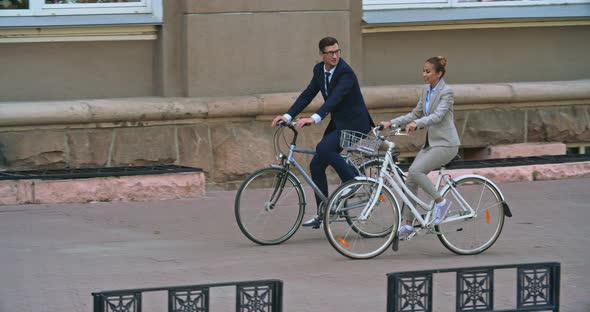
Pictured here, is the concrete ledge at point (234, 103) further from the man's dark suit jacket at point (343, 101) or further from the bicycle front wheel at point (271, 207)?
the bicycle front wheel at point (271, 207)

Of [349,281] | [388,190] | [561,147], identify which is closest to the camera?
[349,281]

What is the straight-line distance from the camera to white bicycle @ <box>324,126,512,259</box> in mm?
8203

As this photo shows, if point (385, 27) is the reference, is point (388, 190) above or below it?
below

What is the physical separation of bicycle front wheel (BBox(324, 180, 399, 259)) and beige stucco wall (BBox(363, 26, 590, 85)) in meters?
4.52

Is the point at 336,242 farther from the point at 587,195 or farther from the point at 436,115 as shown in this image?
the point at 587,195

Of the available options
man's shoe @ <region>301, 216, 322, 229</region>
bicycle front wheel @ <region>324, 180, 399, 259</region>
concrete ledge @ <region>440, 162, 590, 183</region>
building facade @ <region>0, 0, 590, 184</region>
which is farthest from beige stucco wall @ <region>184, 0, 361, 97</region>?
bicycle front wheel @ <region>324, 180, 399, 259</region>

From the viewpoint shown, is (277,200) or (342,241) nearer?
(342,241)

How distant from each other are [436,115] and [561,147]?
5052 mm

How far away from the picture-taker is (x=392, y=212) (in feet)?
27.0

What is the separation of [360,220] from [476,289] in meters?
2.28

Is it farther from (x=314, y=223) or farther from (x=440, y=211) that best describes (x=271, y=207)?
(x=440, y=211)

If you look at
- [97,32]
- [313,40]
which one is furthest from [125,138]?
[313,40]

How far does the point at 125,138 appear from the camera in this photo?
37.2ft

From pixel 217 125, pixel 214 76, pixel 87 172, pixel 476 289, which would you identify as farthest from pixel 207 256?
pixel 214 76
